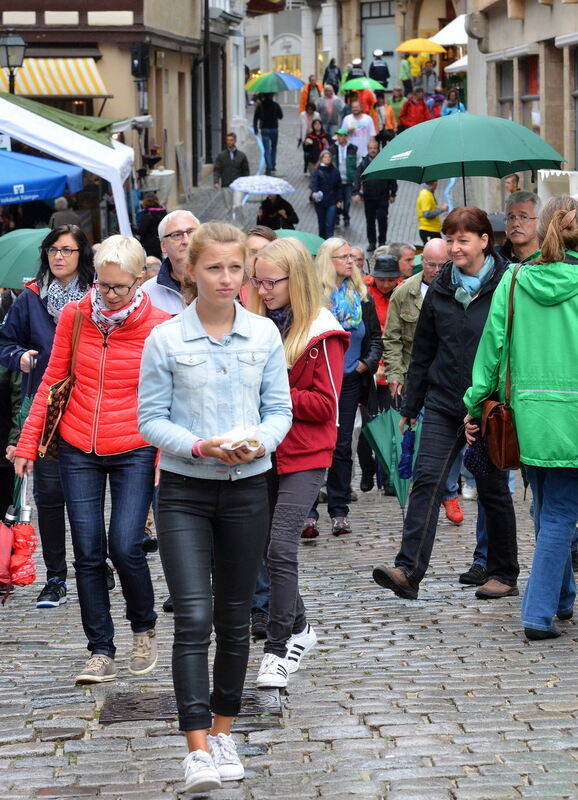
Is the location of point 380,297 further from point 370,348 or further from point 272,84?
point 272,84

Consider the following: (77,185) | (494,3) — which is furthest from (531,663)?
(494,3)

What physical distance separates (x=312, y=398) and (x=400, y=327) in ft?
14.3

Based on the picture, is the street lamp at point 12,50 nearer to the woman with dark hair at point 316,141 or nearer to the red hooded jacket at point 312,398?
the woman with dark hair at point 316,141

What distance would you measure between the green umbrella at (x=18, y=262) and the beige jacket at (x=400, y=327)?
2.37m

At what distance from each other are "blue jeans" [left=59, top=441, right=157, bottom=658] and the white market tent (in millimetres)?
12500

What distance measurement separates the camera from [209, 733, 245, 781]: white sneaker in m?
4.69

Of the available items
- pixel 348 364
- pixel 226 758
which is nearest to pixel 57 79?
pixel 348 364

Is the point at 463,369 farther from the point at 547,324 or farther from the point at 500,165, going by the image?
the point at 500,165

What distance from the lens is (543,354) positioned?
6.30 meters

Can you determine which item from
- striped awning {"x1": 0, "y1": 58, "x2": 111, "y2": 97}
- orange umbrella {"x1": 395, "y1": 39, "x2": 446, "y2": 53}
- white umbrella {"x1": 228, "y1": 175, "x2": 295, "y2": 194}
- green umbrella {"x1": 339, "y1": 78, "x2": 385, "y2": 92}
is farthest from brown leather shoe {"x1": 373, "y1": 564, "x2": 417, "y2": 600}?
orange umbrella {"x1": 395, "y1": 39, "x2": 446, "y2": 53}

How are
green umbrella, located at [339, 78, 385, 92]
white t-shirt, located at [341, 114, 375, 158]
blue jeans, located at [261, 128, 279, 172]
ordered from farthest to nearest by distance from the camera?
green umbrella, located at [339, 78, 385, 92], blue jeans, located at [261, 128, 279, 172], white t-shirt, located at [341, 114, 375, 158]

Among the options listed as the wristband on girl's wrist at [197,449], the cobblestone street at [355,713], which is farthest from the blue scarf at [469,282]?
the wristband on girl's wrist at [197,449]

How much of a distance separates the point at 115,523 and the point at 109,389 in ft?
1.70

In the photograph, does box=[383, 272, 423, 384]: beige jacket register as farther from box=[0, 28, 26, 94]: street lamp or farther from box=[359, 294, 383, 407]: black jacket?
box=[0, 28, 26, 94]: street lamp
